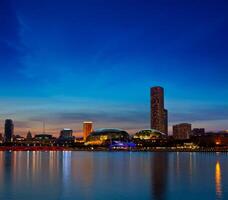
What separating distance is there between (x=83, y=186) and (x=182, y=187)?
10934mm

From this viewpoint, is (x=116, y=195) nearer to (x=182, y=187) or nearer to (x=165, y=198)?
(x=165, y=198)

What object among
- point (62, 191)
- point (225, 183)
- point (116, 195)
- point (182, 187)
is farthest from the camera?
point (225, 183)

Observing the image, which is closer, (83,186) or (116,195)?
(116,195)

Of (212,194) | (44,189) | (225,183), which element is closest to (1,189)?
(44,189)

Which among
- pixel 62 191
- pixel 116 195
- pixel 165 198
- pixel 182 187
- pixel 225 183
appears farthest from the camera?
pixel 225 183

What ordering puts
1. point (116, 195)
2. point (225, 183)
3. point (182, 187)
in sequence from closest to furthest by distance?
point (116, 195) < point (182, 187) < point (225, 183)

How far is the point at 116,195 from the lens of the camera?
35.8 m

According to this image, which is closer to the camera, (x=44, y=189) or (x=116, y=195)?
(x=116, y=195)

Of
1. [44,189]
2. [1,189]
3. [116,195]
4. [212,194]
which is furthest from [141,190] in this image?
[1,189]

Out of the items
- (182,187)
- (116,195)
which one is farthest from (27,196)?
(182,187)

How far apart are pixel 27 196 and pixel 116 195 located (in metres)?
8.21

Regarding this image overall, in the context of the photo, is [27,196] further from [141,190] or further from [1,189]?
[141,190]

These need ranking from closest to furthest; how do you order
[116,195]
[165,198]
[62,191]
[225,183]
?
[165,198]
[116,195]
[62,191]
[225,183]

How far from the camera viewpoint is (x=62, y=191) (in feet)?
125
